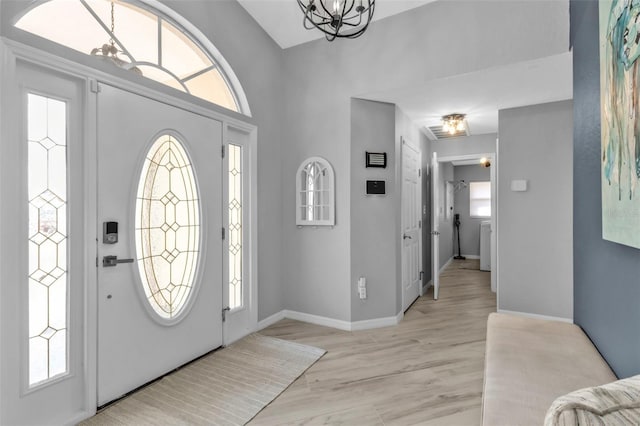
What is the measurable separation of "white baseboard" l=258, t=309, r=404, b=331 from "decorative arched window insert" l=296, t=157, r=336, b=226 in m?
1.05

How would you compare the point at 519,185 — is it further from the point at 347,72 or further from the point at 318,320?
the point at 318,320

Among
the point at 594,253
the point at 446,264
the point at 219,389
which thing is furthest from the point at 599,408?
the point at 446,264

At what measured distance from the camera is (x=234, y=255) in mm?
3164

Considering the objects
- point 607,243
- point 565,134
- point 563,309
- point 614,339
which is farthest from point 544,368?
point 565,134

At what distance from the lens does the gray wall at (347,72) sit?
260cm

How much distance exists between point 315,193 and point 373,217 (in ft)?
2.28

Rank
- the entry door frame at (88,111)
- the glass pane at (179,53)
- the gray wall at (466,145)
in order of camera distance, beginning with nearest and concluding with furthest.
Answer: the entry door frame at (88,111), the glass pane at (179,53), the gray wall at (466,145)

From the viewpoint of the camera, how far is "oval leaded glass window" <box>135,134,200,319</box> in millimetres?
2285

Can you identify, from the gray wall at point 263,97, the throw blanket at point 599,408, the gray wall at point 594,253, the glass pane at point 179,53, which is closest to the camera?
the throw blanket at point 599,408

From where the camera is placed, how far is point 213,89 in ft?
9.73

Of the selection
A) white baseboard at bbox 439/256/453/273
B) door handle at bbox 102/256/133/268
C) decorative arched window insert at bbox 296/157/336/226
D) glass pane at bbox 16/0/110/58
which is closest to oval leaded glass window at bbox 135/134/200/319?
door handle at bbox 102/256/133/268

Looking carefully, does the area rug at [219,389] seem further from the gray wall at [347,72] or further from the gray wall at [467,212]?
the gray wall at [467,212]

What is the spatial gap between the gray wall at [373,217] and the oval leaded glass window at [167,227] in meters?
1.63

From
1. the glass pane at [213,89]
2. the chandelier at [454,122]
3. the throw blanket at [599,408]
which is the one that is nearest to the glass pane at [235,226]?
the glass pane at [213,89]
